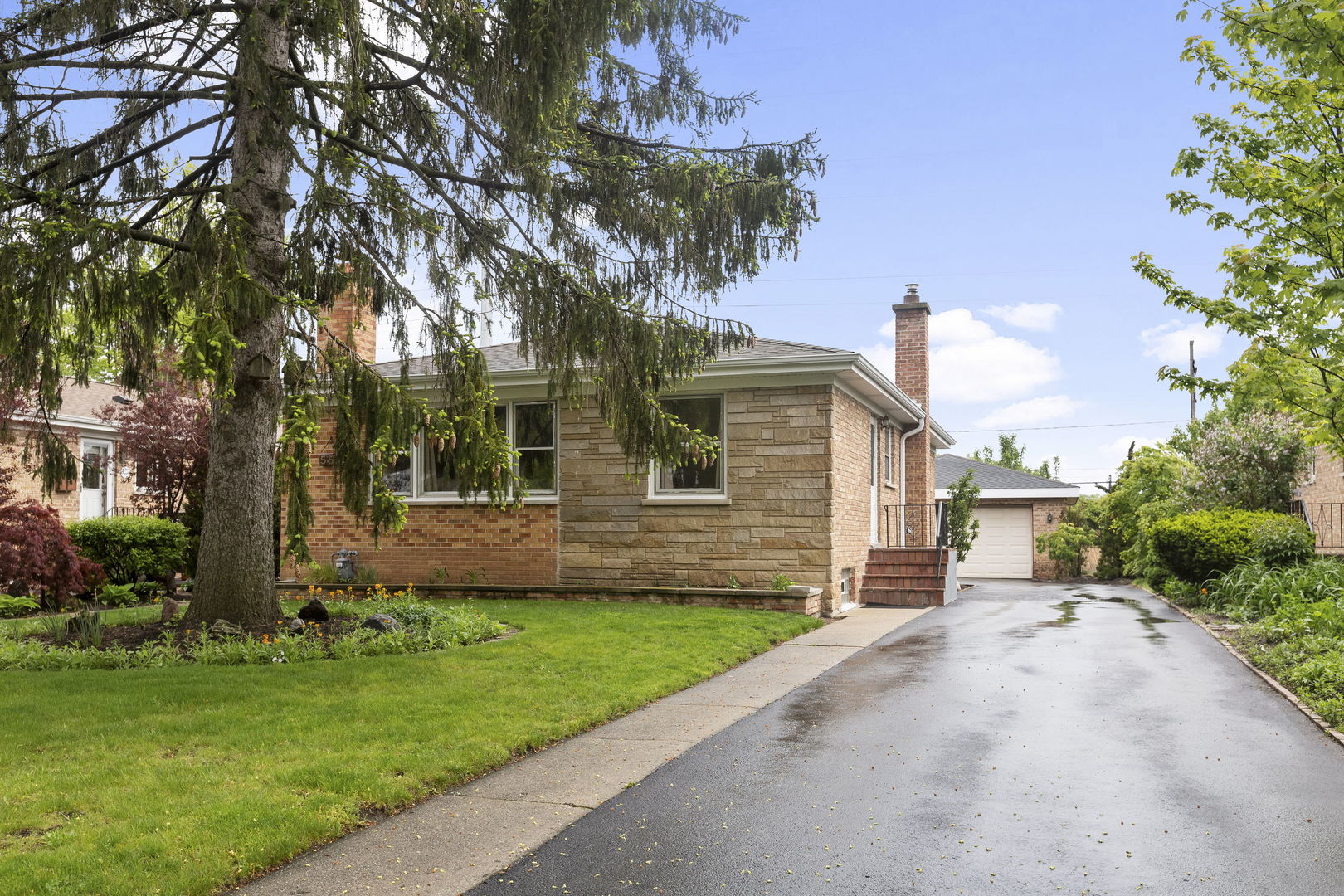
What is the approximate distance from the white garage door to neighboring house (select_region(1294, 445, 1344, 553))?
7.83 metres

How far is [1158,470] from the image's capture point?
26312 millimetres

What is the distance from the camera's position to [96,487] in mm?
23359

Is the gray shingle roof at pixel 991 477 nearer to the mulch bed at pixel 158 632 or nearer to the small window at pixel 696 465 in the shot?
the small window at pixel 696 465

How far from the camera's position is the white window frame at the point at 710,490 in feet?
51.4

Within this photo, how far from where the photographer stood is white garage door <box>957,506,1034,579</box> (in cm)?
3023

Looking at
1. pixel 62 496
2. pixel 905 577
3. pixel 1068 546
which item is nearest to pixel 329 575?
pixel 62 496

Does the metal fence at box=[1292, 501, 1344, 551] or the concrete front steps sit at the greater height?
the metal fence at box=[1292, 501, 1344, 551]

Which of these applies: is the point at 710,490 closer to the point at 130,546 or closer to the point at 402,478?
the point at 402,478

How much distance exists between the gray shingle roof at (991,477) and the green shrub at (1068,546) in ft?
6.25

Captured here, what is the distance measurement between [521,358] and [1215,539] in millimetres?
11445

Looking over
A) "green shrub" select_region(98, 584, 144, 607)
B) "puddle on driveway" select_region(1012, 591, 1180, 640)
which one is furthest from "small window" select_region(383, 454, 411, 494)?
"puddle on driveway" select_region(1012, 591, 1180, 640)

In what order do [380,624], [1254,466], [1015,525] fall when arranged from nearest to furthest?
1. [380,624]
2. [1254,466]
3. [1015,525]

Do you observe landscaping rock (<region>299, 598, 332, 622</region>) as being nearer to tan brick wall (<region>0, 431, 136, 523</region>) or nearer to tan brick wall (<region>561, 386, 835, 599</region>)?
tan brick wall (<region>561, 386, 835, 599</region>)

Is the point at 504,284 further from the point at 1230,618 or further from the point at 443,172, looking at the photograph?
the point at 1230,618
